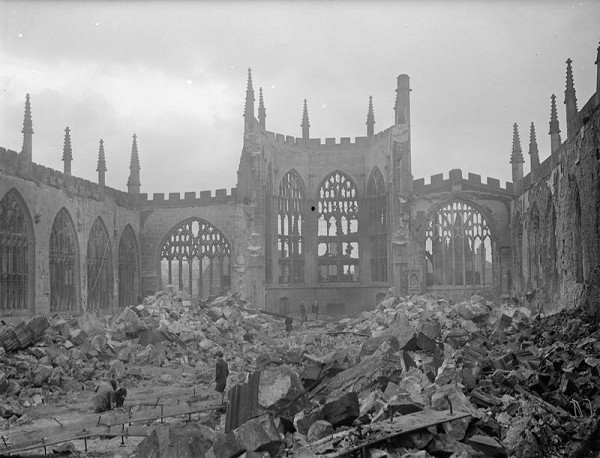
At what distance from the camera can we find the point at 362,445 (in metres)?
6.76

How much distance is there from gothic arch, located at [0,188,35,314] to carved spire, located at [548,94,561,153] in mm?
22384

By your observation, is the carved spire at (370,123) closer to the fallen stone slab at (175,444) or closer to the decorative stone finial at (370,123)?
the decorative stone finial at (370,123)

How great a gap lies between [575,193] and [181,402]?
43.9ft

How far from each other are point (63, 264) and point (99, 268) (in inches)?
127

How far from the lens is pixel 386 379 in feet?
32.7

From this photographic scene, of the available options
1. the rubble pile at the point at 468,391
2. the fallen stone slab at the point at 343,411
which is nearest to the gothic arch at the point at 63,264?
the rubble pile at the point at 468,391

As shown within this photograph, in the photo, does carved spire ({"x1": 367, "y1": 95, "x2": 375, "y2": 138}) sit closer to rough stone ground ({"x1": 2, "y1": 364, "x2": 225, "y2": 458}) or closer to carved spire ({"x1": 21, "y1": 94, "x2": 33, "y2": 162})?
carved spire ({"x1": 21, "y1": 94, "x2": 33, "y2": 162})

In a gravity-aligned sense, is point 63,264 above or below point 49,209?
below

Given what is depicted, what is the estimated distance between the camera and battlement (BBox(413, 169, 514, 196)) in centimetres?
3034

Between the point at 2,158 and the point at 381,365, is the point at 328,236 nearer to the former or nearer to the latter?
the point at 2,158

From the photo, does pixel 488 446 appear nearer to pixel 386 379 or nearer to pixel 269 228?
pixel 386 379

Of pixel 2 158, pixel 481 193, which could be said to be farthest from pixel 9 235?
pixel 481 193

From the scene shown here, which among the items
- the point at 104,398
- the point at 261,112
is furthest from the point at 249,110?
the point at 104,398

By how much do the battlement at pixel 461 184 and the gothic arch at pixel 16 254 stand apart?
18859 millimetres
